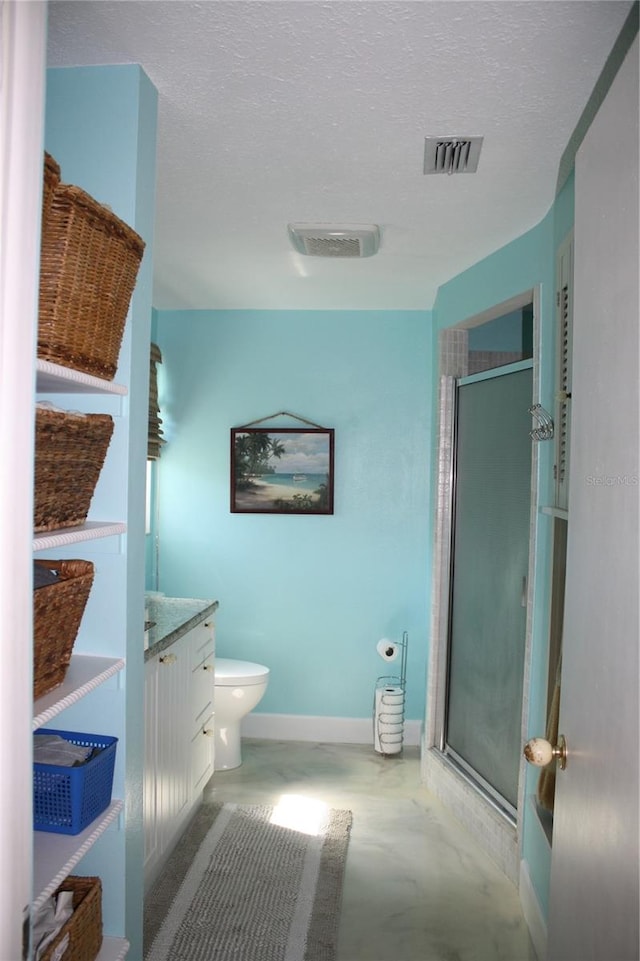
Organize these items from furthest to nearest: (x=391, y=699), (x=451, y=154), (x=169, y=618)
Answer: (x=391, y=699) < (x=169, y=618) < (x=451, y=154)

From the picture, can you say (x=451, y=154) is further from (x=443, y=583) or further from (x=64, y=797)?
(x=443, y=583)

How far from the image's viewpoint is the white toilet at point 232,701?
3.60 m

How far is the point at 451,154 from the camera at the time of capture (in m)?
2.18

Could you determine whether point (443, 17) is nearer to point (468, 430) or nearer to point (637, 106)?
point (637, 106)

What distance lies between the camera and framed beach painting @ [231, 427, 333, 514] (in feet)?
13.7

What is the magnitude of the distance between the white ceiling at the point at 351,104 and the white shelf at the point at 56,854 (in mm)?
1715

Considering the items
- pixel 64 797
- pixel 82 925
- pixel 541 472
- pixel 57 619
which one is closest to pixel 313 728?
pixel 541 472

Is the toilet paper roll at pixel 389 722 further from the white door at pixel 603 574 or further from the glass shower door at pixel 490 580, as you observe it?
the white door at pixel 603 574

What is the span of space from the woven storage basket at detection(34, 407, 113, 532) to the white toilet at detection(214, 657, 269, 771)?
225cm

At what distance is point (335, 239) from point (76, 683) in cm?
200

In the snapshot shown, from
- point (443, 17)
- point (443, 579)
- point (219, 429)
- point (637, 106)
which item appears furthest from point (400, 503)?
point (637, 106)

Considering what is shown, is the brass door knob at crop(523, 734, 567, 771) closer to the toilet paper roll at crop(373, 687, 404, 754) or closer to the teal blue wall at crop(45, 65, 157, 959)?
the teal blue wall at crop(45, 65, 157, 959)

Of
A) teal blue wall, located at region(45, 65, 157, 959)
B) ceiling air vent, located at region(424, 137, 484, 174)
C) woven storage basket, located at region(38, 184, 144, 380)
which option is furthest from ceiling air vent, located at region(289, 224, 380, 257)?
woven storage basket, located at region(38, 184, 144, 380)

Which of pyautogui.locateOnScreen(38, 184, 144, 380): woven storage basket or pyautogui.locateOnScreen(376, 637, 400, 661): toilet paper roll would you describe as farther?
pyautogui.locateOnScreen(376, 637, 400, 661): toilet paper roll
